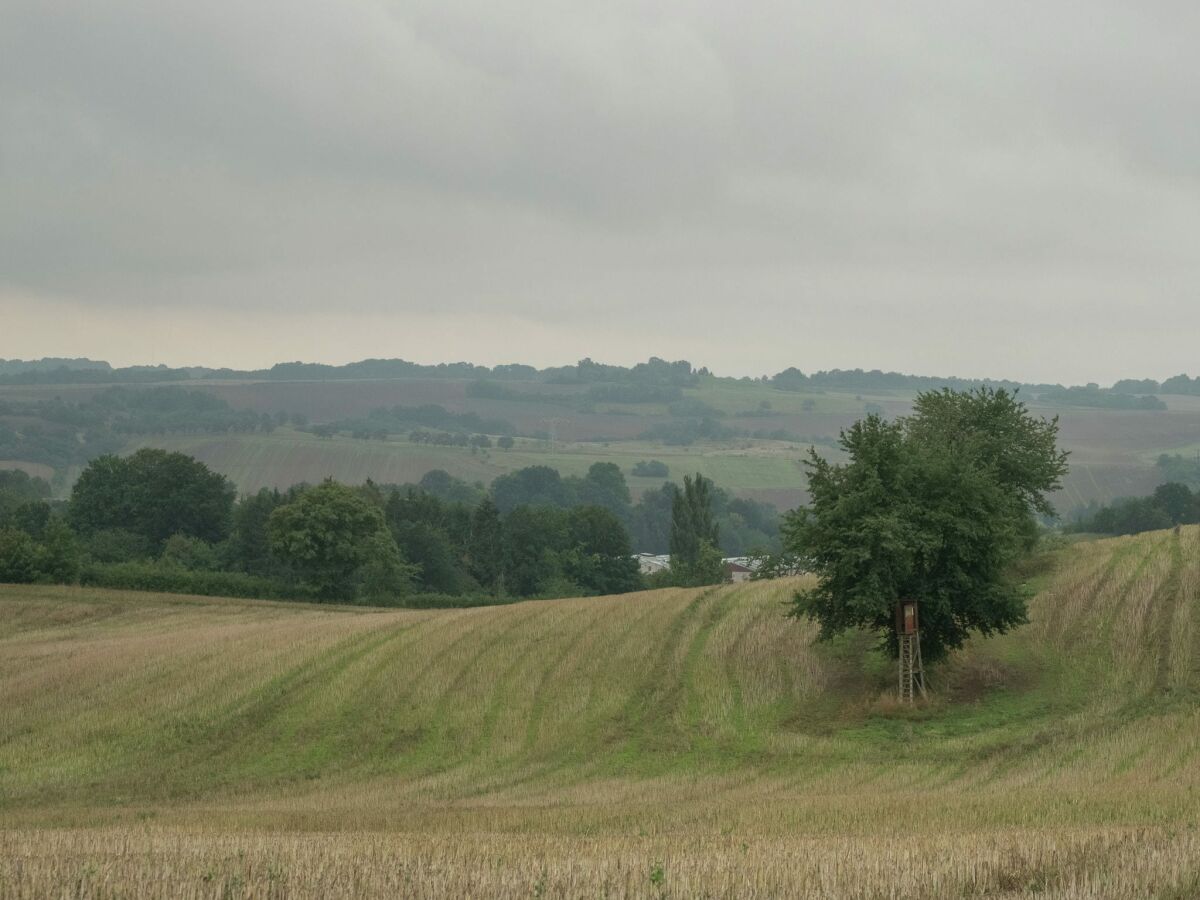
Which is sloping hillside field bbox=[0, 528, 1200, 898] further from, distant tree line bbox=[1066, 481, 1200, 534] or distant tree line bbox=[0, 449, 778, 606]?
distant tree line bbox=[1066, 481, 1200, 534]

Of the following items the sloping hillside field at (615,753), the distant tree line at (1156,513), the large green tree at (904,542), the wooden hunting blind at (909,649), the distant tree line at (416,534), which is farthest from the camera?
the distant tree line at (1156,513)

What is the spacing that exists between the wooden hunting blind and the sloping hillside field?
104 cm

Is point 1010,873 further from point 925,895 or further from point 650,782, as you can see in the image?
point 650,782

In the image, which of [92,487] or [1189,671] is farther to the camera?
[92,487]

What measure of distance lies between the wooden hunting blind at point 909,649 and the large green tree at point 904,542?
0.51 metres

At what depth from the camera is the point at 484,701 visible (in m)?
44.2

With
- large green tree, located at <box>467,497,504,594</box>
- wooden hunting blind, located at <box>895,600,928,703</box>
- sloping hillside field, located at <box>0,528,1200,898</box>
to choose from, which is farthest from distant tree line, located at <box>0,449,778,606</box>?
wooden hunting blind, located at <box>895,600,928,703</box>

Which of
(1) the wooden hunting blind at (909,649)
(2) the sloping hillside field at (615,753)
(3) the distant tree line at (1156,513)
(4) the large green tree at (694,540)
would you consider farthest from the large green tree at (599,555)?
(1) the wooden hunting blind at (909,649)

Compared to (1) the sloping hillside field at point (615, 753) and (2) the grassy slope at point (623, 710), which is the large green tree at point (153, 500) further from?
(2) the grassy slope at point (623, 710)

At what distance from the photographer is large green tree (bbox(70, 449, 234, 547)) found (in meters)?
135

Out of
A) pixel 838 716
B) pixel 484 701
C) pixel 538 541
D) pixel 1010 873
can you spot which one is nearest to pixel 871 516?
pixel 838 716

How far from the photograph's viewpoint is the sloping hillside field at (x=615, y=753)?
16.0 metres

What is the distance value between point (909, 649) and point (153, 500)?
359 feet

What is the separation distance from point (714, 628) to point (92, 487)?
4121 inches
